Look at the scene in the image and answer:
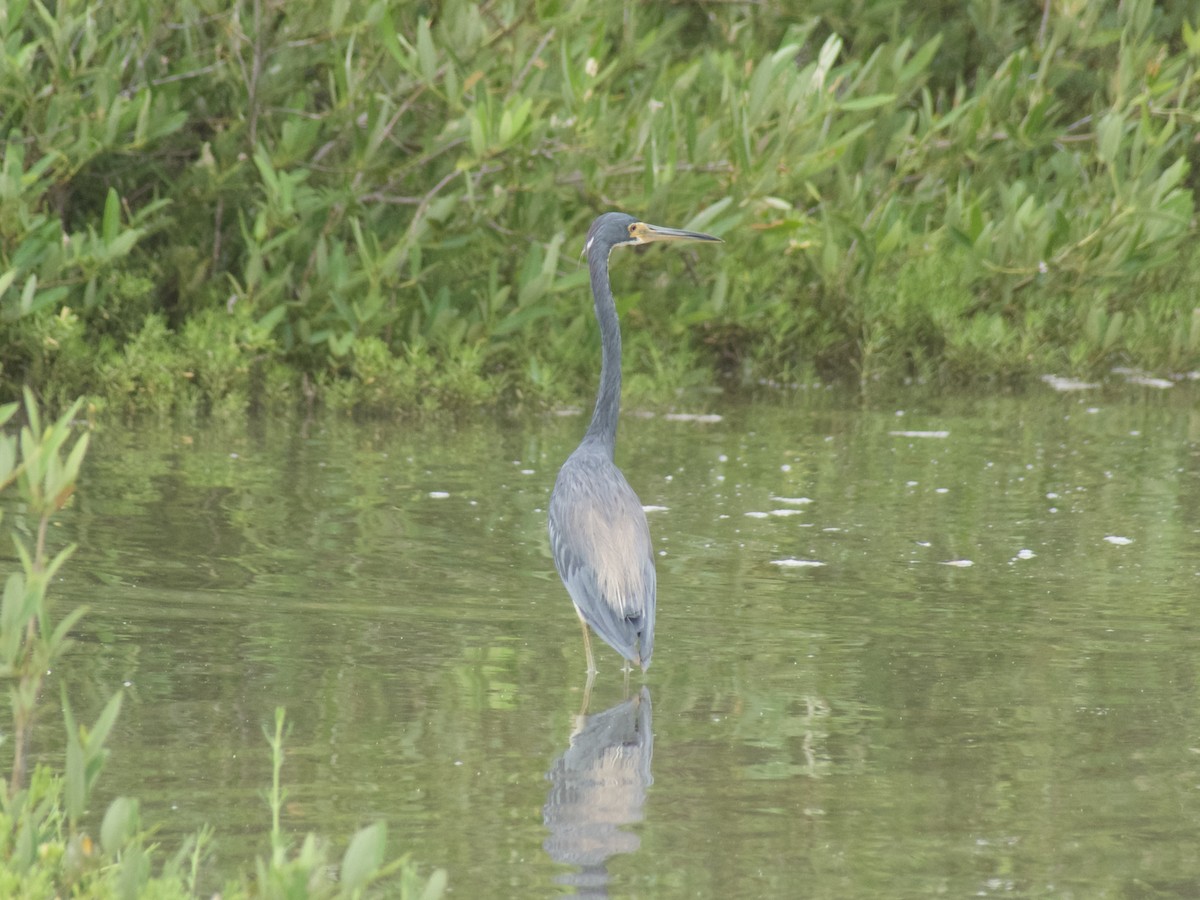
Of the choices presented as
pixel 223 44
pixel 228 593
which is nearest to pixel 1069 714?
pixel 228 593

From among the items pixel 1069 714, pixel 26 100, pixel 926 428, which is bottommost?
pixel 926 428

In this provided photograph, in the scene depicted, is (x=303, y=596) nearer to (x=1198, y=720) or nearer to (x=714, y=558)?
(x=714, y=558)

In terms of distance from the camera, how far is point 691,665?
5730 millimetres

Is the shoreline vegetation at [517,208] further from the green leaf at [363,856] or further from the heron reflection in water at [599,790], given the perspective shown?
the green leaf at [363,856]

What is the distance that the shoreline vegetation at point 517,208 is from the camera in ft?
34.3

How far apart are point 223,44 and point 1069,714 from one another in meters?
7.55

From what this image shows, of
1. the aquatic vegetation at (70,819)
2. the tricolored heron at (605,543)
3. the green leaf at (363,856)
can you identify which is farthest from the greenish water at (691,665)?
the green leaf at (363,856)

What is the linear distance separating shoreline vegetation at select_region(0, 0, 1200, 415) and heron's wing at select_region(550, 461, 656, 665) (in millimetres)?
4004

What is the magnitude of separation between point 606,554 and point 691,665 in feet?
1.40

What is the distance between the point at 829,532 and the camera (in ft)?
25.9

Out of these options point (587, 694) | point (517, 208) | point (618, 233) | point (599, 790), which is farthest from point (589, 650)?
point (517, 208)

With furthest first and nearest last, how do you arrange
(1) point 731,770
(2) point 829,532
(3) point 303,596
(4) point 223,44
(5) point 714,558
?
(4) point 223,44 < (2) point 829,532 < (5) point 714,558 < (3) point 303,596 < (1) point 731,770

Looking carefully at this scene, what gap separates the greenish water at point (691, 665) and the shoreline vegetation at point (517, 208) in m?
1.23

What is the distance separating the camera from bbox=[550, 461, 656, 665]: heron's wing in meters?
5.43
